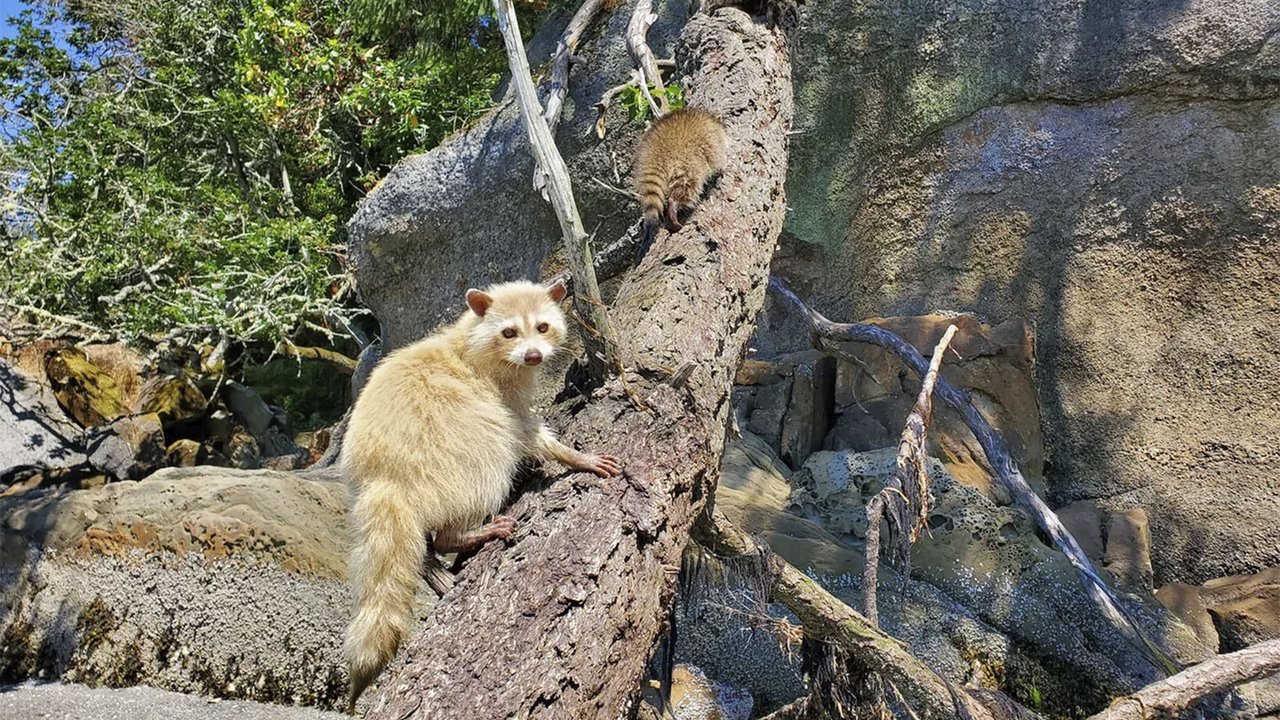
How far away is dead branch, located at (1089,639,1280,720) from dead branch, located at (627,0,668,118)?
12.7 feet

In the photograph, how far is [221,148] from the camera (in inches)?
498

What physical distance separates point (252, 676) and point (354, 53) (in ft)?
24.0

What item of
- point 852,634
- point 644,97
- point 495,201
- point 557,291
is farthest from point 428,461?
point 495,201

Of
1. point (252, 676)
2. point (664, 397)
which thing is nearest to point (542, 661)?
point (664, 397)

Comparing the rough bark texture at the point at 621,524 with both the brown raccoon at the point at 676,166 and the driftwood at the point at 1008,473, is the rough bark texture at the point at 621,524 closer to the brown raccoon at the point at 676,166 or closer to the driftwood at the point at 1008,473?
the brown raccoon at the point at 676,166

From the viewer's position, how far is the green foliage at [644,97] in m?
6.09

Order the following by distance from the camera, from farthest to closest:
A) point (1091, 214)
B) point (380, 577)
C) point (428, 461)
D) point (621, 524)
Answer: point (1091, 214), point (428, 461), point (380, 577), point (621, 524)

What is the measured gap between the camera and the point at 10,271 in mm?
11023

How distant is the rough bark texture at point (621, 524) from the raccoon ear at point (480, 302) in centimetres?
55

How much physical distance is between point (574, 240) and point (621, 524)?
1064 millimetres

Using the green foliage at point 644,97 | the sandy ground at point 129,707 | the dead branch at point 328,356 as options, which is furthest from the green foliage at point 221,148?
the sandy ground at point 129,707

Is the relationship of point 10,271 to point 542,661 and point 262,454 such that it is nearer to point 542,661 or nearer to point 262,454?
point 262,454

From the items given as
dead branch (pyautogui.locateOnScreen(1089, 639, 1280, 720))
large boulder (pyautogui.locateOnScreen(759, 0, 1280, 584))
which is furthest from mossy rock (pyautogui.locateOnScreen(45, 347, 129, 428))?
dead branch (pyautogui.locateOnScreen(1089, 639, 1280, 720))

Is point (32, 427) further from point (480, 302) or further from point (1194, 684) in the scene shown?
point (1194, 684)
